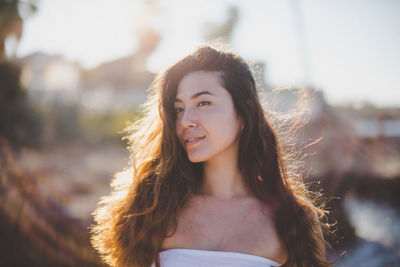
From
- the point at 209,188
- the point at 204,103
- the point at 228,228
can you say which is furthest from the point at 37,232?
the point at 204,103

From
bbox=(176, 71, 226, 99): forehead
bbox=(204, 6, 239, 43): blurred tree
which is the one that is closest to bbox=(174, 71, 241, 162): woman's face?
bbox=(176, 71, 226, 99): forehead

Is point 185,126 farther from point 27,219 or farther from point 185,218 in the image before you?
point 27,219

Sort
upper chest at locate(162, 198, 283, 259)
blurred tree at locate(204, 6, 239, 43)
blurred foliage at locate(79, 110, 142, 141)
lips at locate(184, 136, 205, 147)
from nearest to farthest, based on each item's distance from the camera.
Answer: upper chest at locate(162, 198, 283, 259) → lips at locate(184, 136, 205, 147) → blurred foliage at locate(79, 110, 142, 141) → blurred tree at locate(204, 6, 239, 43)

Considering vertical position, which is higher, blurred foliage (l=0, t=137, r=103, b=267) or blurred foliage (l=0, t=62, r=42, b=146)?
blurred foliage (l=0, t=62, r=42, b=146)

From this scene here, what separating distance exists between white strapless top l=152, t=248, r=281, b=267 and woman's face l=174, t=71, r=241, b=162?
1.97 feet

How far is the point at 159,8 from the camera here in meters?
29.0

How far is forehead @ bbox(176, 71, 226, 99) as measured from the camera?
2.13 metres

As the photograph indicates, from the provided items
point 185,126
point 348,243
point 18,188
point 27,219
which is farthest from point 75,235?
point 348,243

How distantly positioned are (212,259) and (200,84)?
3.84 feet

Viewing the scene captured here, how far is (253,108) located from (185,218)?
965 mm

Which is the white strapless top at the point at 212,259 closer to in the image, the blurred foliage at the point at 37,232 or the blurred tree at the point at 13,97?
the blurred foliage at the point at 37,232

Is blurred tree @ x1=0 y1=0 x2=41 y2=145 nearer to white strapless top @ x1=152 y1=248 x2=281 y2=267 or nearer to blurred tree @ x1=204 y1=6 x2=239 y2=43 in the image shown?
white strapless top @ x1=152 y1=248 x2=281 y2=267

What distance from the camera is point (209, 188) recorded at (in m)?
2.35

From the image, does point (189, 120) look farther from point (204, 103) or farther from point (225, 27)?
point (225, 27)
